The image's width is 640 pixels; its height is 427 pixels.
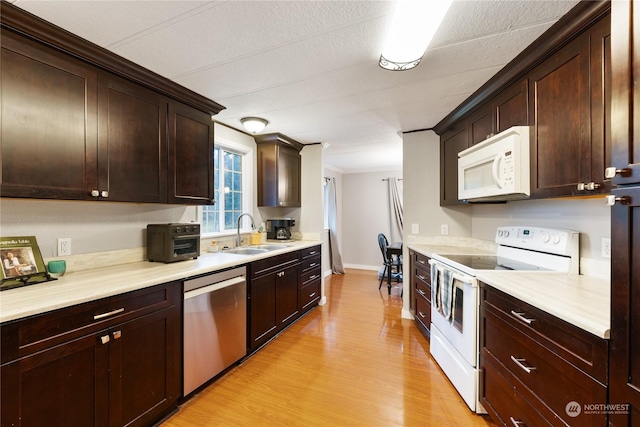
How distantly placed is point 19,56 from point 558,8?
275 cm

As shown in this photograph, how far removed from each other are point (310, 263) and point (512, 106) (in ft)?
8.89

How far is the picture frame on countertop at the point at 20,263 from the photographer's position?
1435 mm

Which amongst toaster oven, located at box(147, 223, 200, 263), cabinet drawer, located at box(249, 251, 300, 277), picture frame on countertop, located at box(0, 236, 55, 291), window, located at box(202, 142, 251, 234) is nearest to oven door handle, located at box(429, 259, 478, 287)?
cabinet drawer, located at box(249, 251, 300, 277)

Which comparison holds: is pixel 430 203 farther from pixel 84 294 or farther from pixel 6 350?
pixel 6 350

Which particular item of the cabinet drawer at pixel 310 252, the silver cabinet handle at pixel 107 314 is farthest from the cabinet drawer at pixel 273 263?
the silver cabinet handle at pixel 107 314

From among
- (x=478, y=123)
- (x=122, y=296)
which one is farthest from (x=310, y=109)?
(x=122, y=296)

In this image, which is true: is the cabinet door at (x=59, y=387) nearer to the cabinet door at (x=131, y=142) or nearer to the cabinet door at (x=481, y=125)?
the cabinet door at (x=131, y=142)

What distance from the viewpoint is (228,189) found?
3348 millimetres

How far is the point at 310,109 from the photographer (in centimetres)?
267

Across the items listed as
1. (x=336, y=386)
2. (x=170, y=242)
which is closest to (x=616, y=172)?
(x=336, y=386)

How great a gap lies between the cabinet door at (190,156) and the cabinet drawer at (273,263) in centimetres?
76

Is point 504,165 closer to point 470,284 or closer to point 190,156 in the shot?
point 470,284

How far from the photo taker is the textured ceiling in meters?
1.35

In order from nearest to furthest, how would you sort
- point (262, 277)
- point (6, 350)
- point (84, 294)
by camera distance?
point (6, 350)
point (84, 294)
point (262, 277)
